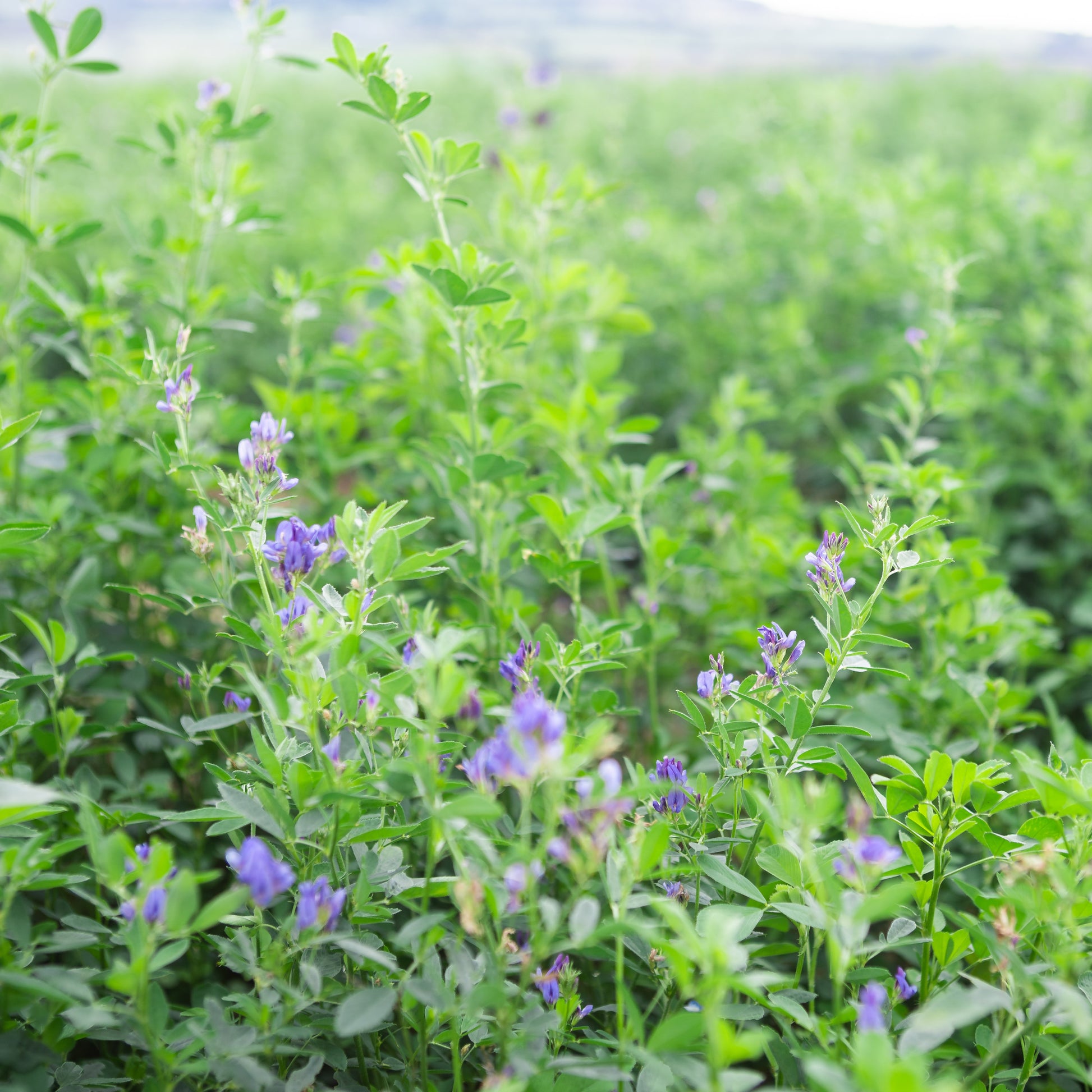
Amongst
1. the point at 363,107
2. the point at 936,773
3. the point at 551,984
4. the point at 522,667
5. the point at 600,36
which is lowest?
the point at 551,984

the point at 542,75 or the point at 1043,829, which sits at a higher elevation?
the point at 542,75

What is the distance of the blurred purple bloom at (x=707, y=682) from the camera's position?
55.3 inches

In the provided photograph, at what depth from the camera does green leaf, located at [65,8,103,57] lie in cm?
192

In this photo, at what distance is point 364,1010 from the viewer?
3.33 feet

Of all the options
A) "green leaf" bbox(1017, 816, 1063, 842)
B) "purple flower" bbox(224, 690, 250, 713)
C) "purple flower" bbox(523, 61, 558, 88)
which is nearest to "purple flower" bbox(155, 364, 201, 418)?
"purple flower" bbox(224, 690, 250, 713)

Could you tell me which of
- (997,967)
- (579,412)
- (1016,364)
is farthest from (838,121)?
(997,967)

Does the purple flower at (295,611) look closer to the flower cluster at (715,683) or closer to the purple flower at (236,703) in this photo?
the purple flower at (236,703)

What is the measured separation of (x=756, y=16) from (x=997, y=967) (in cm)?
4667

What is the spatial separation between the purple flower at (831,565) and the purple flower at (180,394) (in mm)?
1008

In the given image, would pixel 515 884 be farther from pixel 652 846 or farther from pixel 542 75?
pixel 542 75

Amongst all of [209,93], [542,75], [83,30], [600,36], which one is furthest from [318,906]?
[600,36]

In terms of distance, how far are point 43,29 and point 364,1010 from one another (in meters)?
2.05

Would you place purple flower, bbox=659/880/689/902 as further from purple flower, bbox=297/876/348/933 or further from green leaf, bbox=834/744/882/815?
purple flower, bbox=297/876/348/933

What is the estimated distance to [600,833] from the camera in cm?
96
